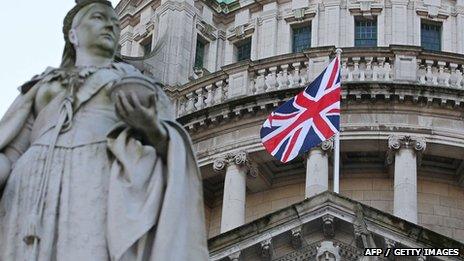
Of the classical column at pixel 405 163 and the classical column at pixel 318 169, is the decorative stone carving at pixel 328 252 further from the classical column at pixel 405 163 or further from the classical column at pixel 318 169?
the classical column at pixel 405 163

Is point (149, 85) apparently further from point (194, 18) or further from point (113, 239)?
point (194, 18)

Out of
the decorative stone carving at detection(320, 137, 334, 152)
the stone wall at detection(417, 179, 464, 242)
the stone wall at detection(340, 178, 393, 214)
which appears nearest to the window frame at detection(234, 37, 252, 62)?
the stone wall at detection(340, 178, 393, 214)

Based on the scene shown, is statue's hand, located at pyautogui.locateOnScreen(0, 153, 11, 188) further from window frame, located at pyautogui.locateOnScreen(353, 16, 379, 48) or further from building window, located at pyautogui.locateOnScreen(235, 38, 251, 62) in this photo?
building window, located at pyautogui.locateOnScreen(235, 38, 251, 62)

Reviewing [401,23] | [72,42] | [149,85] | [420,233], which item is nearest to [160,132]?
[149,85]

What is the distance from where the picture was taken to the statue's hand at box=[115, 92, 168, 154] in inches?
243

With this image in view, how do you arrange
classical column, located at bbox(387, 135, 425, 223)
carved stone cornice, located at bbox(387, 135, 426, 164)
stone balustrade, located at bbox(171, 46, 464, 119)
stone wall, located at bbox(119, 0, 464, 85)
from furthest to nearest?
1. stone wall, located at bbox(119, 0, 464, 85)
2. stone balustrade, located at bbox(171, 46, 464, 119)
3. carved stone cornice, located at bbox(387, 135, 426, 164)
4. classical column, located at bbox(387, 135, 425, 223)

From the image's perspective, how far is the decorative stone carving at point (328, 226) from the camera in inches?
946

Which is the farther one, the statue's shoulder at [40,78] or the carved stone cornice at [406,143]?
the carved stone cornice at [406,143]

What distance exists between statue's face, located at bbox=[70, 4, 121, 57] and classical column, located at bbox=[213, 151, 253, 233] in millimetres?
27427

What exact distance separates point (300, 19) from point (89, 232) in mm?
33984

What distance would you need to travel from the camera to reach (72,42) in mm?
6773

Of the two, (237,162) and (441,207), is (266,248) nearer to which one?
(237,162)

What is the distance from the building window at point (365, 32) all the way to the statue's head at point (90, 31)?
3218 cm

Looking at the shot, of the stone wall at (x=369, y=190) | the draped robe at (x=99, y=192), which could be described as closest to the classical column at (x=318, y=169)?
the stone wall at (x=369, y=190)
